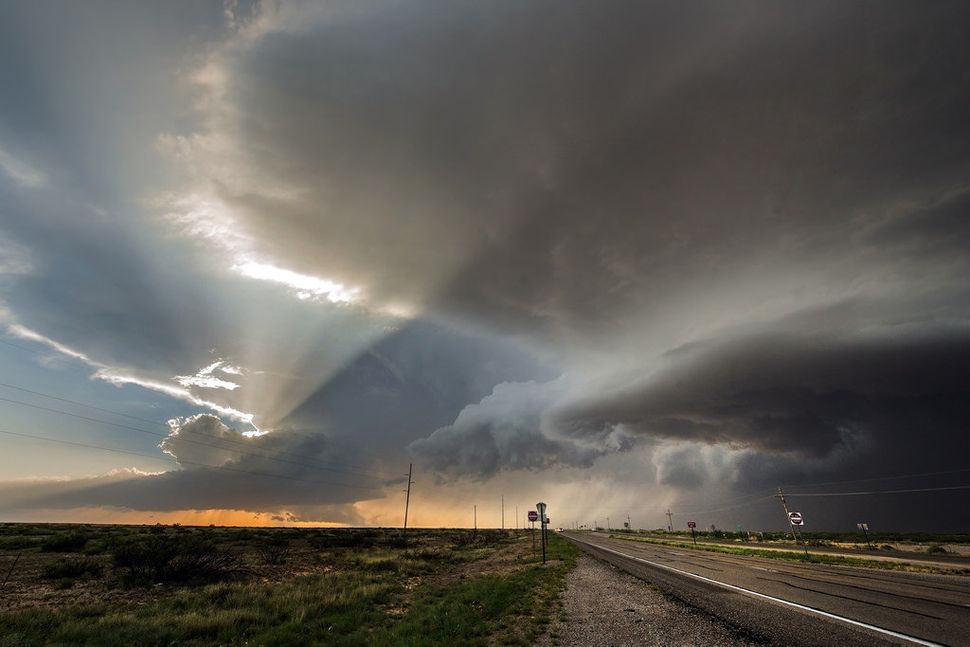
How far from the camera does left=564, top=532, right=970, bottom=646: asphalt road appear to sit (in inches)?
376

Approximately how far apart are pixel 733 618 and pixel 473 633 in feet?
23.9

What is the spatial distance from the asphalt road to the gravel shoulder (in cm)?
65

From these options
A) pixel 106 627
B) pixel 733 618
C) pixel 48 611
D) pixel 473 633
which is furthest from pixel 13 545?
pixel 733 618

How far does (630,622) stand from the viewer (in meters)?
11.9

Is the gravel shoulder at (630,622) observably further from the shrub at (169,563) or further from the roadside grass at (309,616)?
the shrub at (169,563)

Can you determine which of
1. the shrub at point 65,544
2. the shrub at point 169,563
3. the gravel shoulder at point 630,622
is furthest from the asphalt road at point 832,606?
the shrub at point 65,544

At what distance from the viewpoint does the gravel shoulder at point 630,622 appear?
392 inches

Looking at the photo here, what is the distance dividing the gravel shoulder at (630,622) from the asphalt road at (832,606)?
647 millimetres

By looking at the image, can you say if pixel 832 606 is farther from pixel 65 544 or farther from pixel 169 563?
pixel 65 544

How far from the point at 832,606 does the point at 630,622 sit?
267 inches

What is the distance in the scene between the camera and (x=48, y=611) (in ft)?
50.9

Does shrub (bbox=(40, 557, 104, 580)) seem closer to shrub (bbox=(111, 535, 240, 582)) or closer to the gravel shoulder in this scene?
shrub (bbox=(111, 535, 240, 582))

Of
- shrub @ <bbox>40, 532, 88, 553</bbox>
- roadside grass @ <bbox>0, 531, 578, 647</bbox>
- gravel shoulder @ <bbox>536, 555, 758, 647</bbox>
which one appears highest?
shrub @ <bbox>40, 532, 88, 553</bbox>

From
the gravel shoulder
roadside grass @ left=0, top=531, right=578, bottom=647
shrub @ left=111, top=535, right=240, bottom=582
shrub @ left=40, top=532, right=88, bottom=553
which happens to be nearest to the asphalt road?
the gravel shoulder
